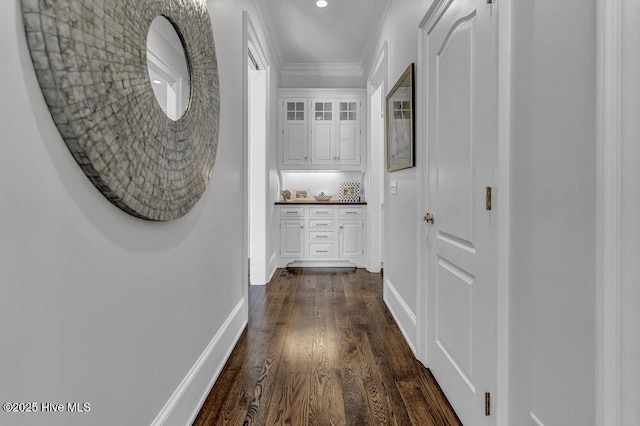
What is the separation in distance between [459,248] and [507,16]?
95 centimetres

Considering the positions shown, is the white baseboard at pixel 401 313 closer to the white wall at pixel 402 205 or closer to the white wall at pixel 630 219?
the white wall at pixel 402 205

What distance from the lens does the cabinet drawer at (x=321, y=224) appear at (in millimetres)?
4867

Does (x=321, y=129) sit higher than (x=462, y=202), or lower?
higher

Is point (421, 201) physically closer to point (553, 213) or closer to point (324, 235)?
point (553, 213)

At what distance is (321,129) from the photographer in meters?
4.98

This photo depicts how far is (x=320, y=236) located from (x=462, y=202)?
3.34m

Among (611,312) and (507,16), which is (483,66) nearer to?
(507,16)

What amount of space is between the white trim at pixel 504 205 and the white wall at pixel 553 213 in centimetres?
3

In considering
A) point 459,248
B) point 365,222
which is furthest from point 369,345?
point 365,222

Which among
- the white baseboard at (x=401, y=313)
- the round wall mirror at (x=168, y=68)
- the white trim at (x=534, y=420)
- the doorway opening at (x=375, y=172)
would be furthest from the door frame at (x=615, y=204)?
the doorway opening at (x=375, y=172)

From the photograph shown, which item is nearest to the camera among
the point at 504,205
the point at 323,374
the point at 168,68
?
the point at 504,205

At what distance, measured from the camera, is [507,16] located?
1228mm

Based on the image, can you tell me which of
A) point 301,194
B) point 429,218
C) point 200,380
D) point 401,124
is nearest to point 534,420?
point 429,218

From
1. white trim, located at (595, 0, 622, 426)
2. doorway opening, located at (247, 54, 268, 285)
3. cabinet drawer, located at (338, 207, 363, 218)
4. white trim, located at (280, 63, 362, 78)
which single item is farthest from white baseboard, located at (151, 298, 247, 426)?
white trim, located at (280, 63, 362, 78)
